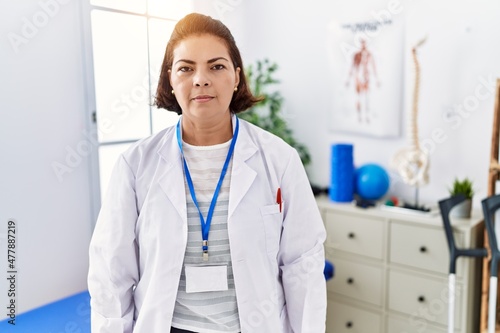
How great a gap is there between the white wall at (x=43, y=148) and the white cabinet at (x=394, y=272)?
143 cm

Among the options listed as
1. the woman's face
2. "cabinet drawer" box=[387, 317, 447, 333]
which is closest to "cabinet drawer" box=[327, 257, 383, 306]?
"cabinet drawer" box=[387, 317, 447, 333]

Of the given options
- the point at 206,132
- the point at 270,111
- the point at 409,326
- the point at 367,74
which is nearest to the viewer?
the point at 206,132

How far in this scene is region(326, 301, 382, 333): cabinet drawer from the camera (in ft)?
9.31

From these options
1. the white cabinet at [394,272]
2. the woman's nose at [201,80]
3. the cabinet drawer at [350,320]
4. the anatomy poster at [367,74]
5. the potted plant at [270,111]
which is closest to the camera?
the woman's nose at [201,80]

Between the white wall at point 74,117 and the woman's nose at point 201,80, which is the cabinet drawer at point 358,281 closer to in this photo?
the white wall at point 74,117

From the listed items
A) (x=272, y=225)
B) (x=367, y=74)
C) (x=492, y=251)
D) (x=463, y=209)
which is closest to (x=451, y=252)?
(x=492, y=251)

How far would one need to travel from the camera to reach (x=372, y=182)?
115 inches

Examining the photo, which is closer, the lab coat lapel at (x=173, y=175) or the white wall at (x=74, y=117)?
the lab coat lapel at (x=173, y=175)

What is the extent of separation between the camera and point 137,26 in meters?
2.93

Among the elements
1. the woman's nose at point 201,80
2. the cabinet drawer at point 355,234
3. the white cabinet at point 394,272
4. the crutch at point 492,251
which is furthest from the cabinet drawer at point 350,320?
the woman's nose at point 201,80

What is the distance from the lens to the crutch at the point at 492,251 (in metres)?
2.28

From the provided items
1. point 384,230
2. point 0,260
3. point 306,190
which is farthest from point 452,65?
point 0,260

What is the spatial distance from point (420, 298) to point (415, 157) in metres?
0.76

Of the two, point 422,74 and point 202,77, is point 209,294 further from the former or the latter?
point 422,74
